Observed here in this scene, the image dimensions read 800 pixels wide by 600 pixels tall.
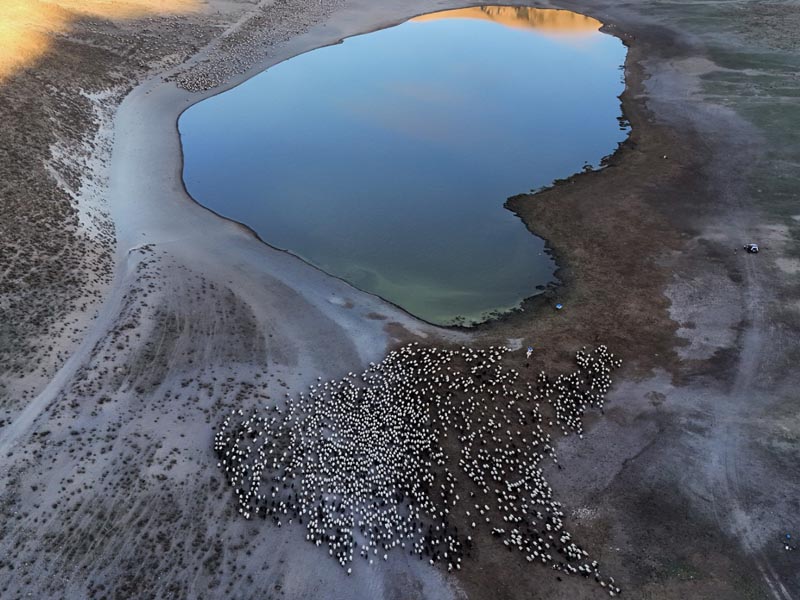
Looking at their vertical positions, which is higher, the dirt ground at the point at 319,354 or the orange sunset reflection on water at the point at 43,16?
the orange sunset reflection on water at the point at 43,16

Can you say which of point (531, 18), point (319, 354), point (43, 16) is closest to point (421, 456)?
point (319, 354)

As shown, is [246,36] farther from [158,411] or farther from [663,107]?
[158,411]

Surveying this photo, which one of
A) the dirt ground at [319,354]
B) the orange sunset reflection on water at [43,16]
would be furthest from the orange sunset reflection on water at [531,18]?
the orange sunset reflection on water at [43,16]

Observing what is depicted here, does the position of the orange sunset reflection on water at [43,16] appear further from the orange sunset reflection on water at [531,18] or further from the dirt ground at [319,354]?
the orange sunset reflection on water at [531,18]

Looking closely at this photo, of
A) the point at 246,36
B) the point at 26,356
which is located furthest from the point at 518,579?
the point at 246,36

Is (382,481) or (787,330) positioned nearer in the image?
(382,481)

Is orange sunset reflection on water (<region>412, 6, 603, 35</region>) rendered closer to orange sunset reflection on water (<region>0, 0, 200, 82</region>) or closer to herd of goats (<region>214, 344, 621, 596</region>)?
orange sunset reflection on water (<region>0, 0, 200, 82</region>)
